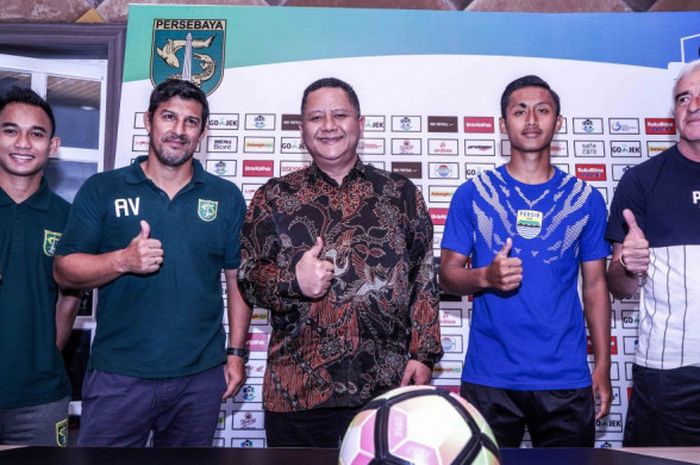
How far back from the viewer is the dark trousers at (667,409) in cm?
178

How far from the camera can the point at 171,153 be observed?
203cm

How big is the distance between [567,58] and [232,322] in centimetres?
218

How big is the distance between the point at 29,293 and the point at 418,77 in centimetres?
203

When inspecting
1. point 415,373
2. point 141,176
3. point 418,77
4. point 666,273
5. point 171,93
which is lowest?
point 415,373

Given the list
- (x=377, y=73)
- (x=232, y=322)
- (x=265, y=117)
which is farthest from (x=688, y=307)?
(x=265, y=117)

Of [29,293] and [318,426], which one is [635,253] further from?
[29,293]

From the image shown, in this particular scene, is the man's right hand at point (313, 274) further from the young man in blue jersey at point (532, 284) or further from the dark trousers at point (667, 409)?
the dark trousers at point (667, 409)

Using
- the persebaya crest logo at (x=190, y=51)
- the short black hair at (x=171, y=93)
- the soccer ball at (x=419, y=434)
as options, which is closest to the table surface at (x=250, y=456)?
the soccer ball at (x=419, y=434)

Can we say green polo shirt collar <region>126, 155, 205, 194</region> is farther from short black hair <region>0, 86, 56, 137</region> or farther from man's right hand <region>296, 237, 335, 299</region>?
man's right hand <region>296, 237, 335, 299</region>

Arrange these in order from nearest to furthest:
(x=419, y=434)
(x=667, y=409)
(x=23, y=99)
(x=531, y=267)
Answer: (x=419, y=434) < (x=667, y=409) < (x=531, y=267) < (x=23, y=99)

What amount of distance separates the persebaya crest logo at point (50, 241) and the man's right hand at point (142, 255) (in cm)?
43

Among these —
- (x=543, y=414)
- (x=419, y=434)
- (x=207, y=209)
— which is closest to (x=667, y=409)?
(x=543, y=414)

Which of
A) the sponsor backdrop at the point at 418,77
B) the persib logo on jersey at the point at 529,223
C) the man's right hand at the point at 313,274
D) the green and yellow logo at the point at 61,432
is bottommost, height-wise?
the green and yellow logo at the point at 61,432

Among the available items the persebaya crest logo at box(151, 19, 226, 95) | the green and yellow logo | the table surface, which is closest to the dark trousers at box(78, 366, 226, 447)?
the green and yellow logo
